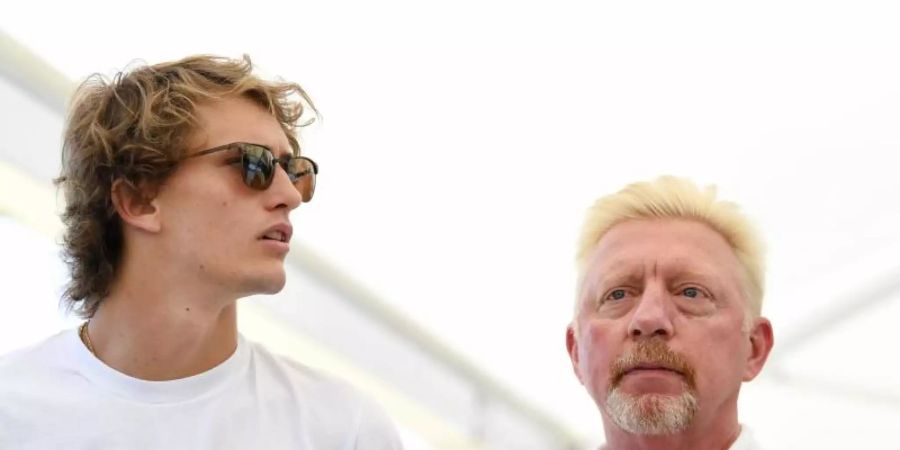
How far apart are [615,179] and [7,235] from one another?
1.99 metres

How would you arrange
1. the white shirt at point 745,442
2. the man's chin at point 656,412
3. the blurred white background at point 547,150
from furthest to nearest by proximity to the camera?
the blurred white background at point 547,150 → the white shirt at point 745,442 → the man's chin at point 656,412

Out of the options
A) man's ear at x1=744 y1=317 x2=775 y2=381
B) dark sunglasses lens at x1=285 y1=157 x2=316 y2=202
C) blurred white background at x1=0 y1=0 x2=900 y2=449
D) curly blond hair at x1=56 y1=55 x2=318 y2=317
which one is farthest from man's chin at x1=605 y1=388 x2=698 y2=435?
blurred white background at x1=0 y1=0 x2=900 y2=449

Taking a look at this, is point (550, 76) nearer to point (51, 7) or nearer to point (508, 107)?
point (508, 107)

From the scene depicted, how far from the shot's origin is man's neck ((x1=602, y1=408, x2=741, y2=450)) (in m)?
2.26

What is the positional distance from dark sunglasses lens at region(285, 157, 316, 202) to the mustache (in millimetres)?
700

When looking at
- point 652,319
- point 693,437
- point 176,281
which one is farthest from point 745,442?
point 176,281

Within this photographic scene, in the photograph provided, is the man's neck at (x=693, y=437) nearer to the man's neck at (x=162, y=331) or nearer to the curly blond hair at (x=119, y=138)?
the man's neck at (x=162, y=331)

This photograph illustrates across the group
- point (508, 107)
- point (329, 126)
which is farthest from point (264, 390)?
point (508, 107)

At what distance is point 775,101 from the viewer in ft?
12.3

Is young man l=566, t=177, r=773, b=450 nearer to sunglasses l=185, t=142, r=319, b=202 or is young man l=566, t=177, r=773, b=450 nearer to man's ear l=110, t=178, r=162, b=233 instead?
sunglasses l=185, t=142, r=319, b=202

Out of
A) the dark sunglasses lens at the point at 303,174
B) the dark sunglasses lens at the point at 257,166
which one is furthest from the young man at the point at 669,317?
the dark sunglasses lens at the point at 257,166

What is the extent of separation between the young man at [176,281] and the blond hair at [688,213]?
0.72m

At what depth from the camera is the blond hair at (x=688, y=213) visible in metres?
2.45

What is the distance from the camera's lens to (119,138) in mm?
2037
